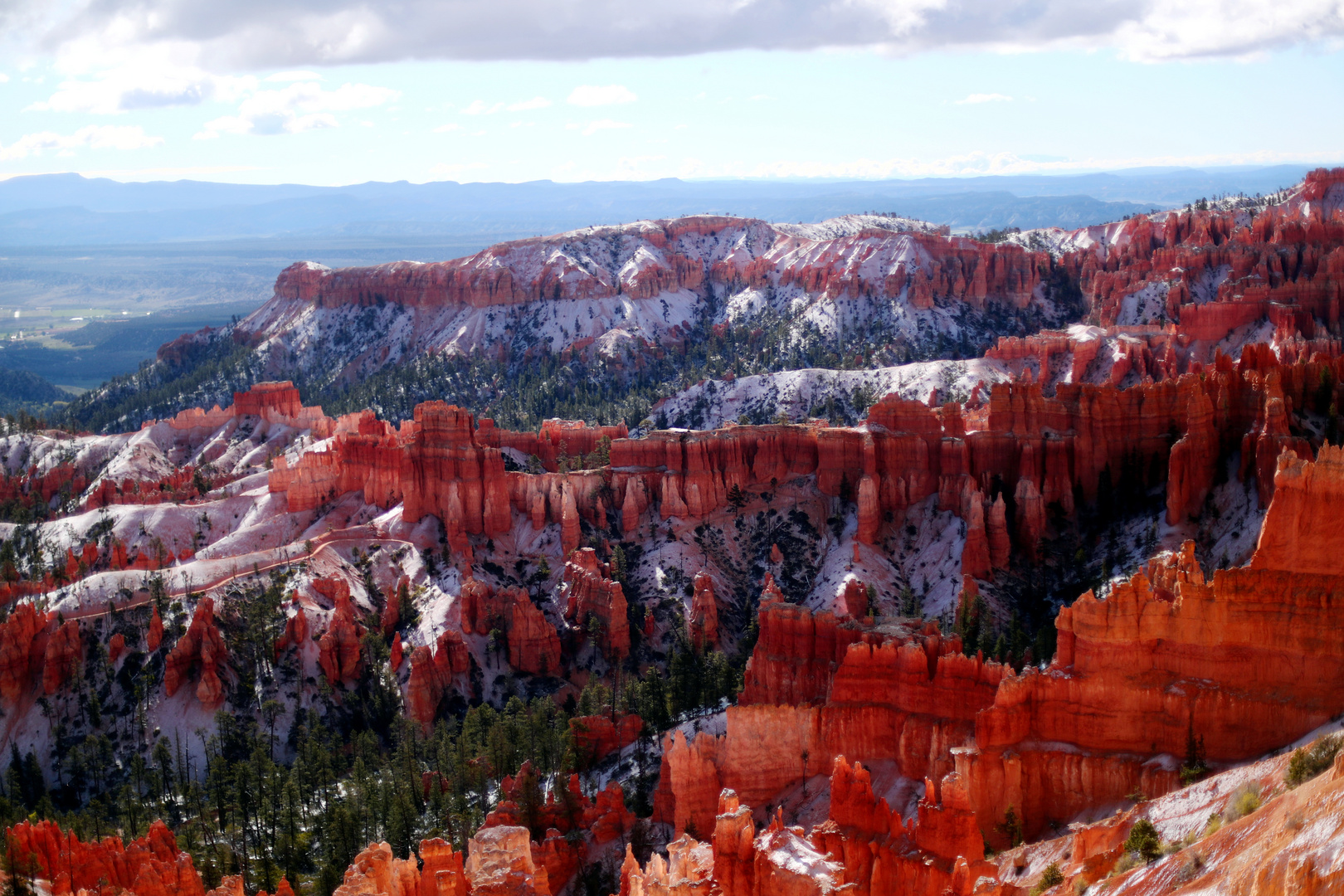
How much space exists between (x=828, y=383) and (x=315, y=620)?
6230 cm

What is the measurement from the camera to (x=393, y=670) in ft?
247

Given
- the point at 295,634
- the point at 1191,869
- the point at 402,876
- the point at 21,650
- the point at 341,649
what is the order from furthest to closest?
the point at 295,634 → the point at 341,649 → the point at 21,650 → the point at 402,876 → the point at 1191,869

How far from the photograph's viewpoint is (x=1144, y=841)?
1182 inches

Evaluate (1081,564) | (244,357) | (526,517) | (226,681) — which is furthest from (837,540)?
(244,357)

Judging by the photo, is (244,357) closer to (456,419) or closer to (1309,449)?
(456,419)

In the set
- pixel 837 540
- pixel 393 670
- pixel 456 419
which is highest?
pixel 456 419

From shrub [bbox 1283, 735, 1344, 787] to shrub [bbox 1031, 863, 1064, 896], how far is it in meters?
5.81

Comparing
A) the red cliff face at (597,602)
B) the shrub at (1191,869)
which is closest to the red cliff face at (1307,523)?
the shrub at (1191,869)

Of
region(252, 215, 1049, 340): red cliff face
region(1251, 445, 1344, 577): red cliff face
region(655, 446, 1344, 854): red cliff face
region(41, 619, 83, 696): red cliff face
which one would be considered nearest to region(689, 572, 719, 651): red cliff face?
region(655, 446, 1344, 854): red cliff face

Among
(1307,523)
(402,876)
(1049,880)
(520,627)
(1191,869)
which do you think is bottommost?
(520,627)

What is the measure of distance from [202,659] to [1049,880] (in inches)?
2099

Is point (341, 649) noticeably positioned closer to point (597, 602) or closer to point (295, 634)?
point (295, 634)

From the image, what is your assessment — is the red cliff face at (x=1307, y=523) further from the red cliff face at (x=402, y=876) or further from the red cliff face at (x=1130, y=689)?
the red cliff face at (x=402, y=876)

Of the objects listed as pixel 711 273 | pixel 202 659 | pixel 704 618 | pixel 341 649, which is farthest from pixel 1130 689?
pixel 711 273
